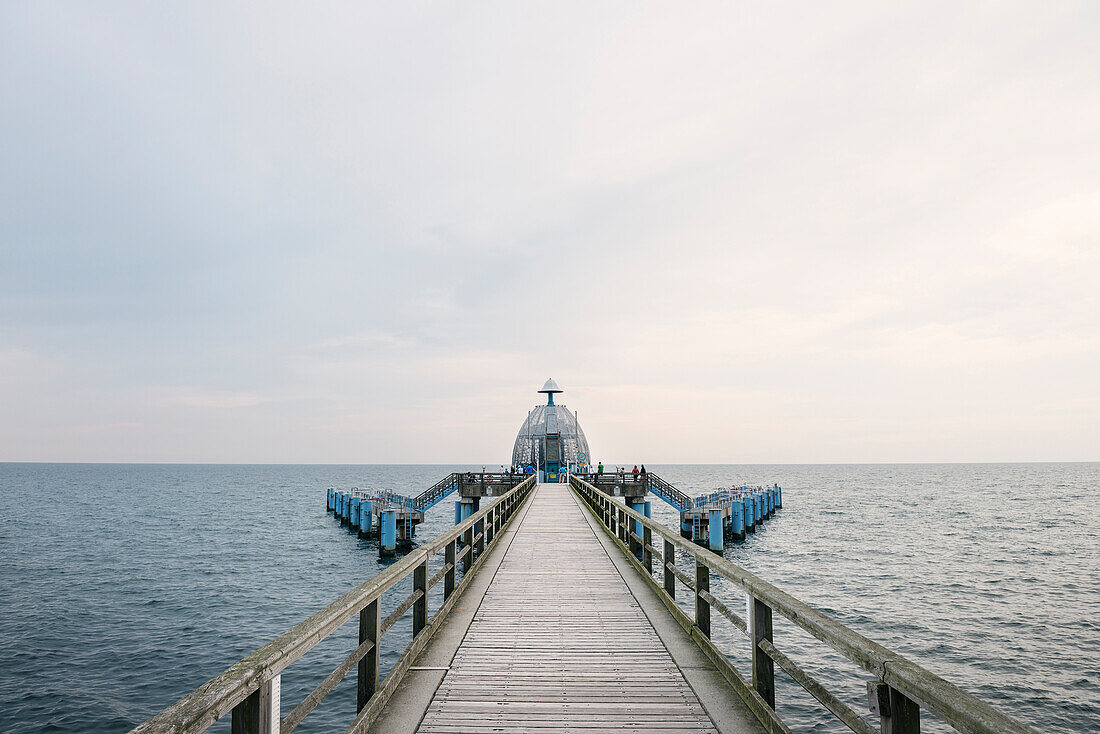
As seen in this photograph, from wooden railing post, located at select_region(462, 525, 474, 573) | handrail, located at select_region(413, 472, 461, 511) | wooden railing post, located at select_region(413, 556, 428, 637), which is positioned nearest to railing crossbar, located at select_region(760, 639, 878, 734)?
wooden railing post, located at select_region(413, 556, 428, 637)

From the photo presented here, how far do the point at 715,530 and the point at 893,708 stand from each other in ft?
105

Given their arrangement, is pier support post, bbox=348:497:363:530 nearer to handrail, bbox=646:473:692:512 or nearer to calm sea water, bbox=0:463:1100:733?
calm sea water, bbox=0:463:1100:733

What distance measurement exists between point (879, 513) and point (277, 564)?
2000 inches

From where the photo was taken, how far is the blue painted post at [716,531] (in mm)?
33156

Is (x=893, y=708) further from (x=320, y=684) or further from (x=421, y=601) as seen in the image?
(x=421, y=601)

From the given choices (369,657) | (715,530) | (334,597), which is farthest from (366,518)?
(369,657)

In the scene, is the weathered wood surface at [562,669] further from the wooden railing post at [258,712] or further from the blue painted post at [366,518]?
the blue painted post at [366,518]

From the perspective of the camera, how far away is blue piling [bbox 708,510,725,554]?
33.2 m

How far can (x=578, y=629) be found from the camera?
7500mm

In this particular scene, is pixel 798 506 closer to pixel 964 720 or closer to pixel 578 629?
pixel 578 629

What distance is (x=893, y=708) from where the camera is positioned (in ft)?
10.2

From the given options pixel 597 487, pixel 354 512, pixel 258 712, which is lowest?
pixel 354 512

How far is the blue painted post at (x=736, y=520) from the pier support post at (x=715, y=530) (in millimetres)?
4775

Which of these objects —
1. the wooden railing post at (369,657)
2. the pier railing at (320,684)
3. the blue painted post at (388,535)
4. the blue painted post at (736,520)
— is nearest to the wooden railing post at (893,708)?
the pier railing at (320,684)
